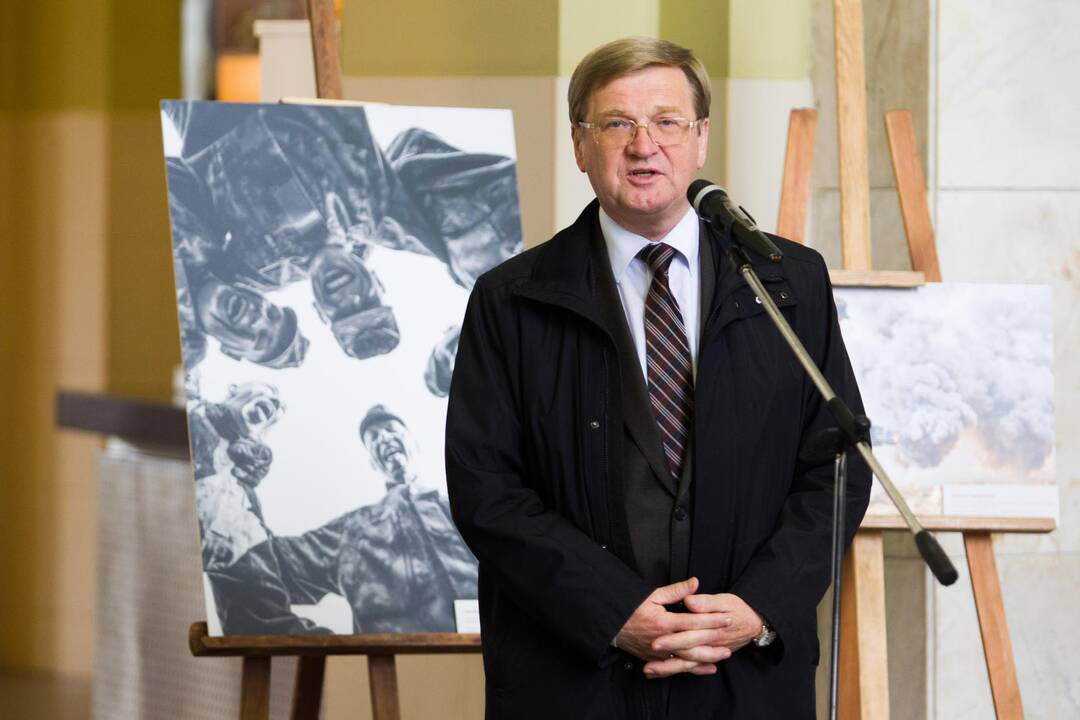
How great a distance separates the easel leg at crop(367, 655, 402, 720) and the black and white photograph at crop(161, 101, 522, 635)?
0.08 metres

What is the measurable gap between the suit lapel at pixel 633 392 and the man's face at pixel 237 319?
99 cm

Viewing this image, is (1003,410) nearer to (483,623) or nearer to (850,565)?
(850,565)

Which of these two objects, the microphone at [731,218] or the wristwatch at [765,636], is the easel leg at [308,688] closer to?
the wristwatch at [765,636]

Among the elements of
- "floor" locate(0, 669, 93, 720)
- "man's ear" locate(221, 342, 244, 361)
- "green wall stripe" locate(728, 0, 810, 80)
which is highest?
"green wall stripe" locate(728, 0, 810, 80)

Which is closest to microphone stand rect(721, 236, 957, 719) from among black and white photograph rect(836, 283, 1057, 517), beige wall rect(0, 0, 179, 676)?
black and white photograph rect(836, 283, 1057, 517)

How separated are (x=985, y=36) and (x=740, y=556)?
1958mm

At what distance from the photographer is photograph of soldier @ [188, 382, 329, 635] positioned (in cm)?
284

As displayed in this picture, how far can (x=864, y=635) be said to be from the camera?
298cm

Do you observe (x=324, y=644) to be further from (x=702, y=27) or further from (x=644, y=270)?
(x=702, y=27)

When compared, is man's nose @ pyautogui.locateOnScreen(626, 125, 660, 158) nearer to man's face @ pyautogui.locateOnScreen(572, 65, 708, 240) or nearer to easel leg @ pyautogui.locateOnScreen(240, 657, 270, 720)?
man's face @ pyautogui.locateOnScreen(572, 65, 708, 240)

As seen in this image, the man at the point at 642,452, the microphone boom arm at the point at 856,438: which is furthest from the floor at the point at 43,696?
the microphone boom arm at the point at 856,438

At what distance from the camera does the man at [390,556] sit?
2.88m

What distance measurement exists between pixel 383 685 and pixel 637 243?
115 cm

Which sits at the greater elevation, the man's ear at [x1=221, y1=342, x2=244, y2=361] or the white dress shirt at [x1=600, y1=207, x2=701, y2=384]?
the white dress shirt at [x1=600, y1=207, x2=701, y2=384]
